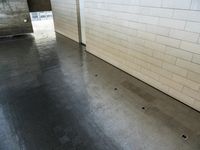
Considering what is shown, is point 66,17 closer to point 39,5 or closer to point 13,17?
point 39,5

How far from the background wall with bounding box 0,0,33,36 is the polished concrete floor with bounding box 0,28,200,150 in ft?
11.9

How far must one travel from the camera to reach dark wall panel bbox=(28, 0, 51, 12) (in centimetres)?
709

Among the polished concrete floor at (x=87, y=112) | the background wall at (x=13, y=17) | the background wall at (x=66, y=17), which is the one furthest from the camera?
the background wall at (x=13, y=17)

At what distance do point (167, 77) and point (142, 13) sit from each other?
46.3 inches

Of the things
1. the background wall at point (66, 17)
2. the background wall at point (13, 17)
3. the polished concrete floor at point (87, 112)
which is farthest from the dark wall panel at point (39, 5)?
the polished concrete floor at point (87, 112)

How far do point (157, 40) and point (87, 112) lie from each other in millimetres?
1633

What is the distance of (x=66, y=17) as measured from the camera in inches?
236

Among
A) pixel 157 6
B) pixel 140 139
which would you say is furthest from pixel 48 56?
pixel 140 139

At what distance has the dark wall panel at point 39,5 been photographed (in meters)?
7.09

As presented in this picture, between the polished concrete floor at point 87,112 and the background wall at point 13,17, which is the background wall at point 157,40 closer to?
the polished concrete floor at point 87,112

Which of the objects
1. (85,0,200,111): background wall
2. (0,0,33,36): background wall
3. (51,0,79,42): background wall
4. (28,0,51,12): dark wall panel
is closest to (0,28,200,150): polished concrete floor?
(85,0,200,111): background wall

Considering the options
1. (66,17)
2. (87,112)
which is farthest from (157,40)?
(66,17)

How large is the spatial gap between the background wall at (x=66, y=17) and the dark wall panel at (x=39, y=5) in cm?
77

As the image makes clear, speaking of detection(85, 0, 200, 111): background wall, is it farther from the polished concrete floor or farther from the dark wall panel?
the dark wall panel
